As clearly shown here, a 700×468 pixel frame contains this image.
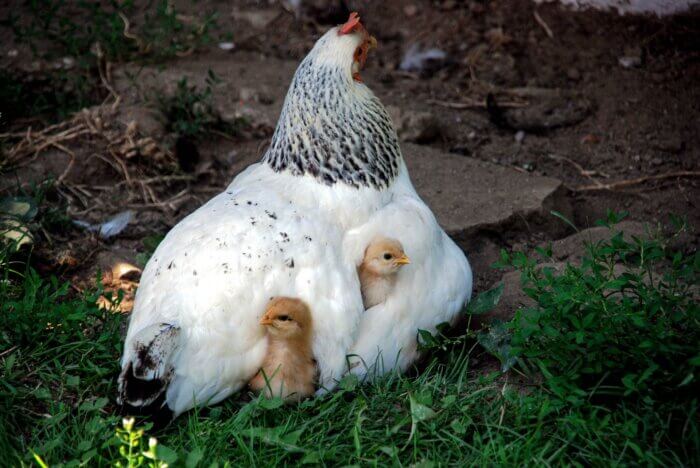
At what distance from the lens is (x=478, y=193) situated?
4.77m

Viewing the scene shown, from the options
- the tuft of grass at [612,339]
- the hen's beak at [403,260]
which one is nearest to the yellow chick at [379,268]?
the hen's beak at [403,260]

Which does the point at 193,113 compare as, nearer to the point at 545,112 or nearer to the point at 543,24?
the point at 545,112

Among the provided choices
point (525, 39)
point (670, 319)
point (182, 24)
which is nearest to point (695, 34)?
point (525, 39)

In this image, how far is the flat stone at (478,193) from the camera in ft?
14.9

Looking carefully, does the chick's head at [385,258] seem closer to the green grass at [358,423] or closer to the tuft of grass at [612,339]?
the green grass at [358,423]

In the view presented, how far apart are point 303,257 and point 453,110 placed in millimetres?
2832

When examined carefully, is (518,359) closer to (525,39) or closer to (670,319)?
(670,319)

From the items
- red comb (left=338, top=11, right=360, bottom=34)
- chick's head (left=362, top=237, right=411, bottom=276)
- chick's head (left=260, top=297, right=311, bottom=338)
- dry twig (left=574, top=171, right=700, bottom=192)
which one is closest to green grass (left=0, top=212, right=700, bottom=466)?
chick's head (left=260, top=297, right=311, bottom=338)

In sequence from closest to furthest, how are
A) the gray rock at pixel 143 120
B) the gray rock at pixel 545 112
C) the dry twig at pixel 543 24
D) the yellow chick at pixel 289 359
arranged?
the yellow chick at pixel 289 359 < the gray rock at pixel 143 120 < the gray rock at pixel 545 112 < the dry twig at pixel 543 24

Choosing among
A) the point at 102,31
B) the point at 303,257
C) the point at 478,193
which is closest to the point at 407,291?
the point at 303,257

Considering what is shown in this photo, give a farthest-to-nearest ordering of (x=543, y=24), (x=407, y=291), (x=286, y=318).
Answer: (x=543, y=24), (x=407, y=291), (x=286, y=318)

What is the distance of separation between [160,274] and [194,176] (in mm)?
2090

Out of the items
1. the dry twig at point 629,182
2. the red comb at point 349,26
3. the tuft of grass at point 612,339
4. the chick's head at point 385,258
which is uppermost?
the red comb at point 349,26

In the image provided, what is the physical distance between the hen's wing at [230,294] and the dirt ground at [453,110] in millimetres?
1247
